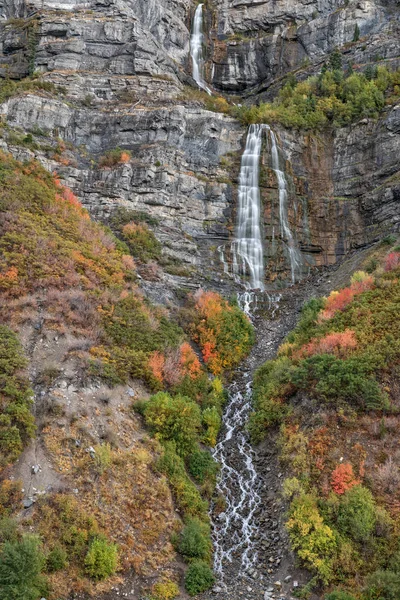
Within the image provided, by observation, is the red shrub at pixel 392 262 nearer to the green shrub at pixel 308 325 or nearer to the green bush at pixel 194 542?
the green shrub at pixel 308 325

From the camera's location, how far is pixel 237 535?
16.3 m

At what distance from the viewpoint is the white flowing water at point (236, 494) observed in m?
15.5

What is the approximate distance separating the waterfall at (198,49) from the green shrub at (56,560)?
2089 inches

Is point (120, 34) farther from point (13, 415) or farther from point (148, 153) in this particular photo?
point (13, 415)

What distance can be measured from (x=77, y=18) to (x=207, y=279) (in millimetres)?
34657

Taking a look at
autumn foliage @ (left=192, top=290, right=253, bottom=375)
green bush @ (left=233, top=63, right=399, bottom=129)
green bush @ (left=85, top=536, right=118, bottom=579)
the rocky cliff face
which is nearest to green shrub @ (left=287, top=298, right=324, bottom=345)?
autumn foliage @ (left=192, top=290, right=253, bottom=375)

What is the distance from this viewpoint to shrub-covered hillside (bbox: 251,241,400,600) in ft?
45.5

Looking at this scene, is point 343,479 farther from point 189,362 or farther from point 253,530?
point 189,362

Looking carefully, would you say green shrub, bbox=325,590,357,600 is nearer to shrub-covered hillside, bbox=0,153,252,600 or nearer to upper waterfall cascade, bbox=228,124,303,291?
shrub-covered hillside, bbox=0,153,252,600

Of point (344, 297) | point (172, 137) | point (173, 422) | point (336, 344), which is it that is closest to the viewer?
point (173, 422)

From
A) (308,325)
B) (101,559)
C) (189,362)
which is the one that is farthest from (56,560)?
(308,325)

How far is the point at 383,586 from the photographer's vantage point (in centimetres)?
1246

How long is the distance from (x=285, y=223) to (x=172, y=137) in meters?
12.1

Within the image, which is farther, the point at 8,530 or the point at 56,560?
the point at 56,560
